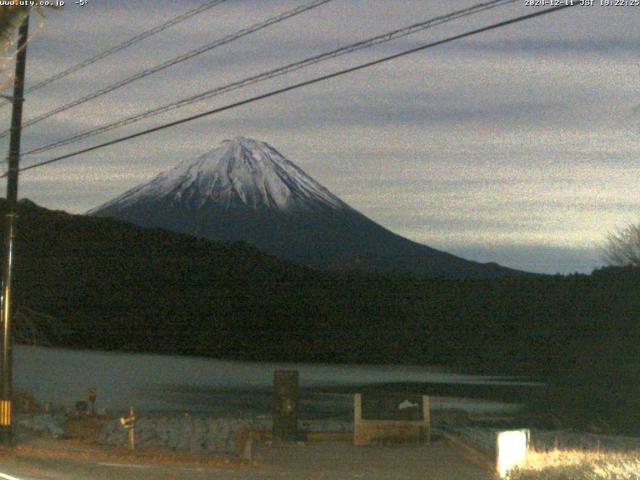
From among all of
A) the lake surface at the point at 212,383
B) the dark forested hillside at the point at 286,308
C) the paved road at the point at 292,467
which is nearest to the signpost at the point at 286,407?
the paved road at the point at 292,467

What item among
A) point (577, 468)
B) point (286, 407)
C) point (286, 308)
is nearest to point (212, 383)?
point (286, 308)

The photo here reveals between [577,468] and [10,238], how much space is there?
13401 millimetres

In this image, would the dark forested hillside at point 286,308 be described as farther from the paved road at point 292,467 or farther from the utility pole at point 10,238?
the utility pole at point 10,238

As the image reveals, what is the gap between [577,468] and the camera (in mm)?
13000

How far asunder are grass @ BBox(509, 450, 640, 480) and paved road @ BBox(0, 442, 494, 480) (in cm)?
113

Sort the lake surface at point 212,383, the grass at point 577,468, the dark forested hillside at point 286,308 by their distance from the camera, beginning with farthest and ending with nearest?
the dark forested hillside at point 286,308 → the lake surface at point 212,383 → the grass at point 577,468

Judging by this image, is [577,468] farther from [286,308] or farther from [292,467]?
[286,308]

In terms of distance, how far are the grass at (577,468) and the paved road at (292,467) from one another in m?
1.13

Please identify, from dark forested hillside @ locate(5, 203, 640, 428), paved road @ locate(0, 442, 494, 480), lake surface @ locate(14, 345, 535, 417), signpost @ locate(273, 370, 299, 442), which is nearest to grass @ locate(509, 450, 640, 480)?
paved road @ locate(0, 442, 494, 480)

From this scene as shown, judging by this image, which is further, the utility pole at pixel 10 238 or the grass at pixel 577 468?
the utility pole at pixel 10 238

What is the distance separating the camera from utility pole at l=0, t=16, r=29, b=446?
20.7 meters

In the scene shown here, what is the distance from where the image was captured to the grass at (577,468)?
11984mm

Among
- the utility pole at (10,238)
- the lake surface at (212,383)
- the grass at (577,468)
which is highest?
the utility pole at (10,238)

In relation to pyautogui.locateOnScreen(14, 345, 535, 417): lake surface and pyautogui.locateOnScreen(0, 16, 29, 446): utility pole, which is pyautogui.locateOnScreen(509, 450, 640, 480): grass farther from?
pyautogui.locateOnScreen(14, 345, 535, 417): lake surface
